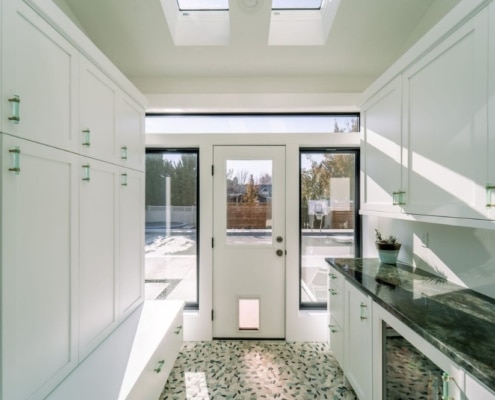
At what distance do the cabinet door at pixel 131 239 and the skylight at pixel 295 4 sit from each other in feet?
6.00

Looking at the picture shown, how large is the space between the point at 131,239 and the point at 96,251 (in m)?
0.47

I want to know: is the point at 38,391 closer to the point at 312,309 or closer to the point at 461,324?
the point at 461,324

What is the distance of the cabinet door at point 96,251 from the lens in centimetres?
131

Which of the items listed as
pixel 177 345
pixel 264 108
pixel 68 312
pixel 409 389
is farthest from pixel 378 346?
pixel 264 108

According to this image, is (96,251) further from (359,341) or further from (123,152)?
(359,341)

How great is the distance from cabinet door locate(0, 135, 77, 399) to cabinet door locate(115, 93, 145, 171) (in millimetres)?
535

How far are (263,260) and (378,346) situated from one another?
138 cm

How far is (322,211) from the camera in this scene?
2785mm

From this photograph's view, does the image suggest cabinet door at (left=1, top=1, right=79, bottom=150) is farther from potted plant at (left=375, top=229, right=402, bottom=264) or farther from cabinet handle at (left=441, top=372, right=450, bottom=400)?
potted plant at (left=375, top=229, right=402, bottom=264)

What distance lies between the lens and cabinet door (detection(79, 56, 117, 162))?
1315 millimetres

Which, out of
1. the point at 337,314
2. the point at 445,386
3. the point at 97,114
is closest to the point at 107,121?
the point at 97,114

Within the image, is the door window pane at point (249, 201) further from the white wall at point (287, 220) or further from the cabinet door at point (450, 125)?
the cabinet door at point (450, 125)

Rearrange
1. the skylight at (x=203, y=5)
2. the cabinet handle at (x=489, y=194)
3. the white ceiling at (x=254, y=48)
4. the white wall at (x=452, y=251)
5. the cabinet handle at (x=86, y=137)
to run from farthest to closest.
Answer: the skylight at (x=203, y=5) → the white ceiling at (x=254, y=48) → the white wall at (x=452, y=251) → the cabinet handle at (x=86, y=137) → the cabinet handle at (x=489, y=194)

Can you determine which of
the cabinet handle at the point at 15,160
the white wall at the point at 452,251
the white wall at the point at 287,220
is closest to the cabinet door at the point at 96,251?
the cabinet handle at the point at 15,160
